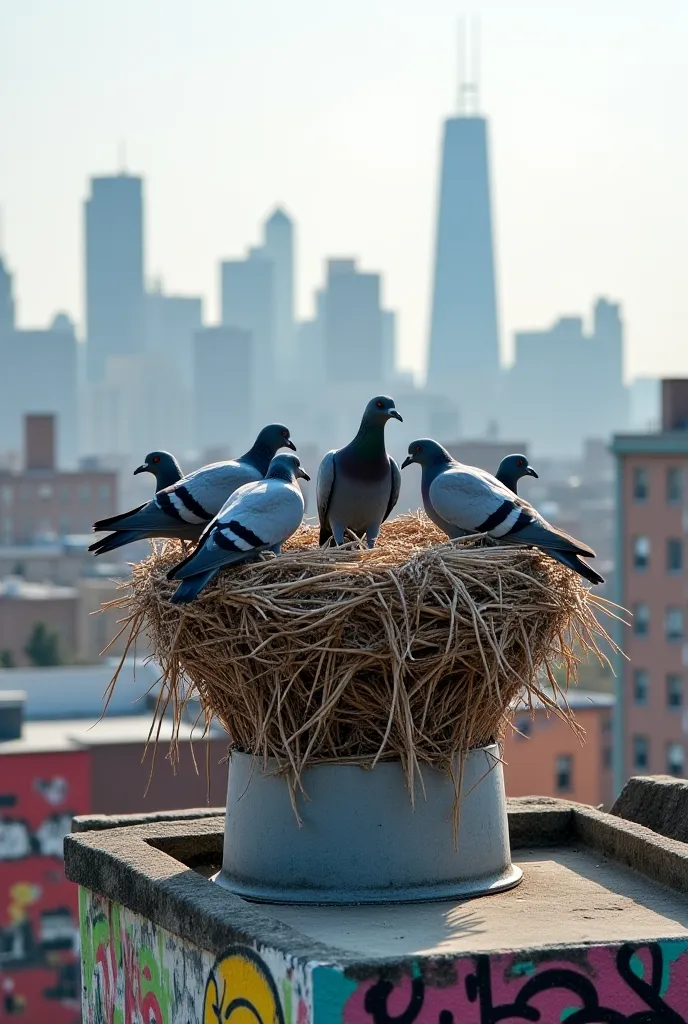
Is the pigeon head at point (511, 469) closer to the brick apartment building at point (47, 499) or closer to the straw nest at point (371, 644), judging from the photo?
the straw nest at point (371, 644)

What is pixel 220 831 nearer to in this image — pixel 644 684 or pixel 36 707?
pixel 36 707

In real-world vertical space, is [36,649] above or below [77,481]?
below

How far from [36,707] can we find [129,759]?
1233cm

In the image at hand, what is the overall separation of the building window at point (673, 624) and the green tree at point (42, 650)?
82.5 ft

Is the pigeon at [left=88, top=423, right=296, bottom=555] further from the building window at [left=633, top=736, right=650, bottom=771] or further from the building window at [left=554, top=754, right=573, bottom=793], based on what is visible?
the building window at [left=633, top=736, right=650, bottom=771]

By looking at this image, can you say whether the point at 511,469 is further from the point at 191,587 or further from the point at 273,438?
the point at 191,587

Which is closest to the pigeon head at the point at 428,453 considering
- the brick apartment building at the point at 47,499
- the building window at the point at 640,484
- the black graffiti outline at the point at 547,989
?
the black graffiti outline at the point at 547,989

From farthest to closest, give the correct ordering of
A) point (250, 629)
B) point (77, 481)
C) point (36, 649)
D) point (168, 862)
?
point (77, 481) → point (36, 649) → point (168, 862) → point (250, 629)

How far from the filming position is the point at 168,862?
7.00 meters

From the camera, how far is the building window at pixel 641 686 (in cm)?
5666

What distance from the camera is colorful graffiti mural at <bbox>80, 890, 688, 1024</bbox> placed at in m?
5.40

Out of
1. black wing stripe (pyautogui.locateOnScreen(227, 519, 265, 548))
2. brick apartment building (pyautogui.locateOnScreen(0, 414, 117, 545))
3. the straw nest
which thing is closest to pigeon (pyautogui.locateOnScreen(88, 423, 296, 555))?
the straw nest

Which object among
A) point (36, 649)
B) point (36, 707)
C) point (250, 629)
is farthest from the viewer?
point (36, 649)

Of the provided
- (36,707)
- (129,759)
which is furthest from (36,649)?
(129,759)
